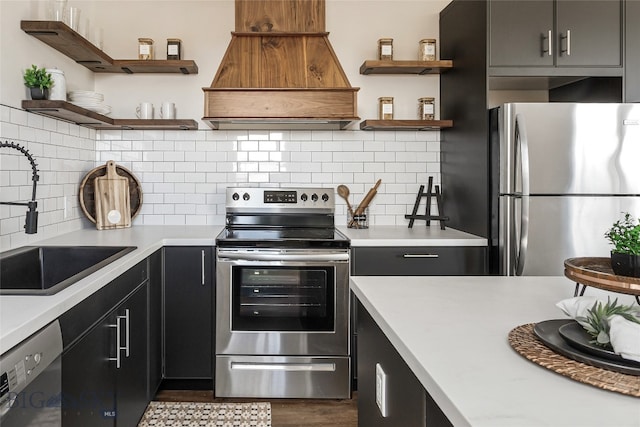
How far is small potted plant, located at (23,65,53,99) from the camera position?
103 inches

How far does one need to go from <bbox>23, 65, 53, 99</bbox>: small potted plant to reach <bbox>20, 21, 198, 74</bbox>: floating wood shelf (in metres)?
0.18

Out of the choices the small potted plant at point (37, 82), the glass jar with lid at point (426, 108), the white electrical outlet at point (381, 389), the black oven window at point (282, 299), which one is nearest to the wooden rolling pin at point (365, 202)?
the glass jar with lid at point (426, 108)

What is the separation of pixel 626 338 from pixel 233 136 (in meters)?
3.11

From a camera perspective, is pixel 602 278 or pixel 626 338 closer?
pixel 626 338

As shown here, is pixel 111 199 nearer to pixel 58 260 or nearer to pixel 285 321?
pixel 58 260

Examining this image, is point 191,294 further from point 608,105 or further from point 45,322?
point 608,105

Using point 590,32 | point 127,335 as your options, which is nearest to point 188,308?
point 127,335

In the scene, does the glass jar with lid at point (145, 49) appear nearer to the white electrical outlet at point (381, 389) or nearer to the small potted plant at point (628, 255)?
the white electrical outlet at point (381, 389)

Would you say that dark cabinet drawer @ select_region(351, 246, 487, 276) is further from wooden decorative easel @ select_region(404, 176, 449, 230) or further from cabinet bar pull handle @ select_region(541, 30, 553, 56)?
cabinet bar pull handle @ select_region(541, 30, 553, 56)

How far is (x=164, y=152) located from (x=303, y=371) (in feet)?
5.62

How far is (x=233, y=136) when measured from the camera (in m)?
3.67

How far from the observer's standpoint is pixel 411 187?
12.3 ft

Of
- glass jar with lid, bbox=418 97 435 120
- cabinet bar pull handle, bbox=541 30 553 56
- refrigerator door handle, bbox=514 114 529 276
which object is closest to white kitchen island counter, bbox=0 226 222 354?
glass jar with lid, bbox=418 97 435 120

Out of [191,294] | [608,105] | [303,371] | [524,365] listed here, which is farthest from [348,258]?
[524,365]
